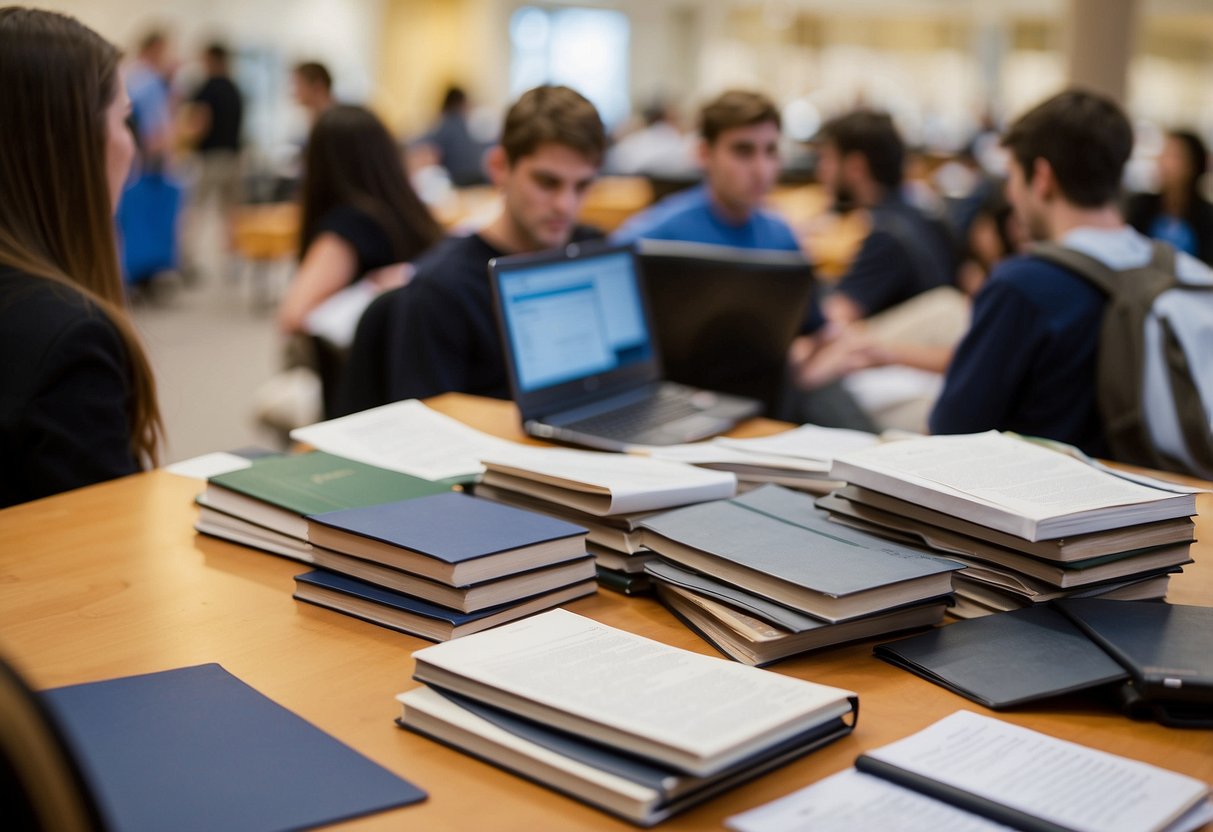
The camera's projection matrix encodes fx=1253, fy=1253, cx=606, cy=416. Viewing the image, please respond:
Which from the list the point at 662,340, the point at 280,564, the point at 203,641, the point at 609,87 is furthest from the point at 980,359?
the point at 609,87

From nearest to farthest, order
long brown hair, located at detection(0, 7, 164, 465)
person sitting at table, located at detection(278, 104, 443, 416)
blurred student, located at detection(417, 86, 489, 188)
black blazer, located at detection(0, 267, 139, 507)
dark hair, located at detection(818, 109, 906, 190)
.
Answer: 1. black blazer, located at detection(0, 267, 139, 507)
2. long brown hair, located at detection(0, 7, 164, 465)
3. person sitting at table, located at detection(278, 104, 443, 416)
4. dark hair, located at detection(818, 109, 906, 190)
5. blurred student, located at detection(417, 86, 489, 188)

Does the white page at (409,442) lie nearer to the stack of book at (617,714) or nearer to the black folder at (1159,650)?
the stack of book at (617,714)

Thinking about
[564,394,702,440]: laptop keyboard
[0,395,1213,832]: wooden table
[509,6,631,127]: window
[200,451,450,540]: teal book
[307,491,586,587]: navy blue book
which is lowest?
[0,395,1213,832]: wooden table

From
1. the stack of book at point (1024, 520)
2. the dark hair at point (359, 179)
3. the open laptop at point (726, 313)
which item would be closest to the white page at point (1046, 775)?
the stack of book at point (1024, 520)

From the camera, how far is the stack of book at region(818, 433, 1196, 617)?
1346mm

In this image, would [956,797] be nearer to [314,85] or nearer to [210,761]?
[210,761]

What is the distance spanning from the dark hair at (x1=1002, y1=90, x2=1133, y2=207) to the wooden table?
0.98m

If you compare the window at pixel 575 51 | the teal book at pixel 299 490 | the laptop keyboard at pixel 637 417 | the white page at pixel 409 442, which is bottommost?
the laptop keyboard at pixel 637 417

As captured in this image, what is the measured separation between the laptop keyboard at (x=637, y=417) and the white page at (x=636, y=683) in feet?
3.04

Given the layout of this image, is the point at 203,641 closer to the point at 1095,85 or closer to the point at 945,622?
the point at 945,622

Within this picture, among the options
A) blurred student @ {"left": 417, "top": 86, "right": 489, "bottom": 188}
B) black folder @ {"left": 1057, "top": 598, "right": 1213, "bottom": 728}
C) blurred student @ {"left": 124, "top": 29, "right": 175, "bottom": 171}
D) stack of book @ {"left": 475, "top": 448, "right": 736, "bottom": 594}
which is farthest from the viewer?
blurred student @ {"left": 417, "top": 86, "right": 489, "bottom": 188}

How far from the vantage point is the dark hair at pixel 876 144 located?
4543 mm

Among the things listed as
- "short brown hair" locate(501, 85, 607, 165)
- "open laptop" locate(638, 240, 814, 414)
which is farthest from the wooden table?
"short brown hair" locate(501, 85, 607, 165)

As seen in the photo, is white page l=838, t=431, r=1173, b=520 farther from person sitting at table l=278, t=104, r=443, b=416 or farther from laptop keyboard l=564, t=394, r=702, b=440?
person sitting at table l=278, t=104, r=443, b=416
